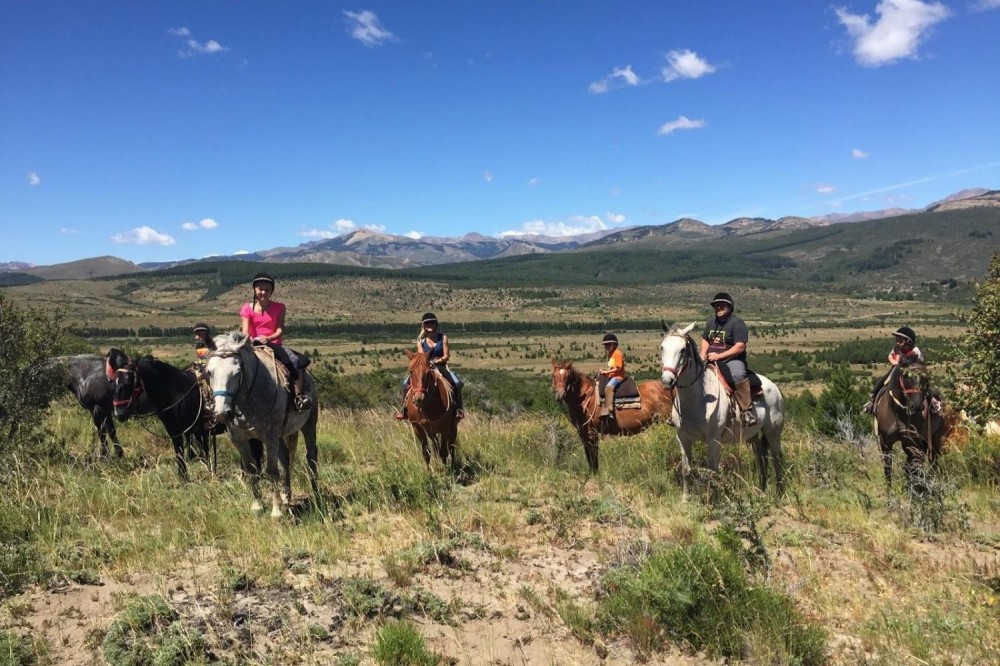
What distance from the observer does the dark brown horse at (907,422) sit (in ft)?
26.4

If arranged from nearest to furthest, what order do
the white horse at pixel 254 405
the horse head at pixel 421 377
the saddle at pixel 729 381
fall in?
the white horse at pixel 254 405
the saddle at pixel 729 381
the horse head at pixel 421 377

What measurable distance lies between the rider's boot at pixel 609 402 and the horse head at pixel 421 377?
3.38 metres

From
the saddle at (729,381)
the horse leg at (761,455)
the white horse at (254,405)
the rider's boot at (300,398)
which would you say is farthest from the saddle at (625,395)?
the white horse at (254,405)

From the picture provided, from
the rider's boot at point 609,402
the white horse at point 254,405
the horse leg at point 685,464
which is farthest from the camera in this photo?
the rider's boot at point 609,402

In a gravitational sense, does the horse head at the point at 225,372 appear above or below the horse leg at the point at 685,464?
above

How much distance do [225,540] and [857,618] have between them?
5.65 m

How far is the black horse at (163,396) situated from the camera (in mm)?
8773

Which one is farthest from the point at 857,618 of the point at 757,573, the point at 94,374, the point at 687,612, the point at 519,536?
the point at 94,374

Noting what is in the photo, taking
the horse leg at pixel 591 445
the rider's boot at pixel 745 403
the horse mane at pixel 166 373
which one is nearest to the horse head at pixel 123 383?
the horse mane at pixel 166 373

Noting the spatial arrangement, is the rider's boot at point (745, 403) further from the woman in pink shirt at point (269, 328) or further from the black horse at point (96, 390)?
the black horse at point (96, 390)

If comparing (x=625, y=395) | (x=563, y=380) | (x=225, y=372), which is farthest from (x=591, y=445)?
(x=225, y=372)

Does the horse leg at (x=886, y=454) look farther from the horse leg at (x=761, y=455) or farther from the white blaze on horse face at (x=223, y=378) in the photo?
the white blaze on horse face at (x=223, y=378)

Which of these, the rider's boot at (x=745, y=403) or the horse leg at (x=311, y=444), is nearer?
the horse leg at (x=311, y=444)

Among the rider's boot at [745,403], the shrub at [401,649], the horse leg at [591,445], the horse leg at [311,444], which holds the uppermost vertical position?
the rider's boot at [745,403]
